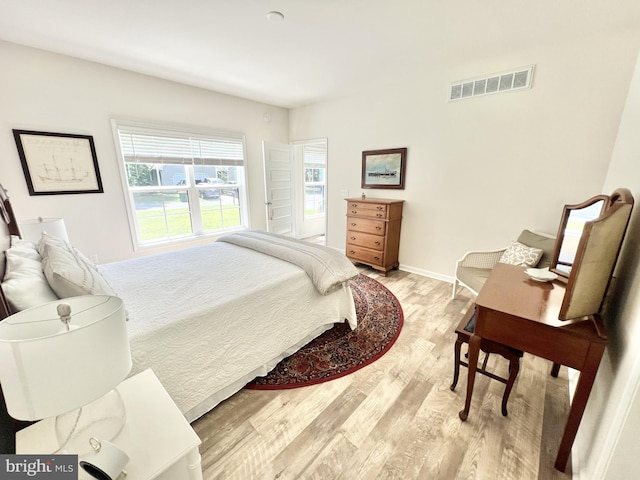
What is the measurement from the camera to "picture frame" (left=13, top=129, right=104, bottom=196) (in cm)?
256

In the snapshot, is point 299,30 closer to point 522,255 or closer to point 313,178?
point 522,255

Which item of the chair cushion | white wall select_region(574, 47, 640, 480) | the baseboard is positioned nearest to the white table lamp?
white wall select_region(574, 47, 640, 480)

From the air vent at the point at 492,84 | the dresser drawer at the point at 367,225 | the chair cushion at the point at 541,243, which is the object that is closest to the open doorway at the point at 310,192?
the dresser drawer at the point at 367,225

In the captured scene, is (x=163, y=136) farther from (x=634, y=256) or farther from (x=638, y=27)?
(x=638, y=27)

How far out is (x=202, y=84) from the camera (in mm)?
3434

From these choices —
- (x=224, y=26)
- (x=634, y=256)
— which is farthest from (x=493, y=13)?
(x=224, y=26)

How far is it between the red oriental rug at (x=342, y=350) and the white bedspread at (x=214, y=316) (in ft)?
0.28

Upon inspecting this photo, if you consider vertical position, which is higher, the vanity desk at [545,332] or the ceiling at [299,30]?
the ceiling at [299,30]

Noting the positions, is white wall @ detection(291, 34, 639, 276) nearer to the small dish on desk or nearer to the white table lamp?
the small dish on desk

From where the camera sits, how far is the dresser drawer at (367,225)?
3479mm

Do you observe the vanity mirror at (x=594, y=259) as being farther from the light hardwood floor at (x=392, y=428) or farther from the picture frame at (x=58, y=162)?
the picture frame at (x=58, y=162)

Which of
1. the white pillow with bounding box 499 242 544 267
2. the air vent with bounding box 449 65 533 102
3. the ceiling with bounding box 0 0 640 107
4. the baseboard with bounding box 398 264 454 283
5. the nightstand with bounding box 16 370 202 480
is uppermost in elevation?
the ceiling with bounding box 0 0 640 107

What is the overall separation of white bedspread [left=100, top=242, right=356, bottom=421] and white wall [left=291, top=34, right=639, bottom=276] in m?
1.87

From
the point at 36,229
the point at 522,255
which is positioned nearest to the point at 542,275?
the point at 522,255
